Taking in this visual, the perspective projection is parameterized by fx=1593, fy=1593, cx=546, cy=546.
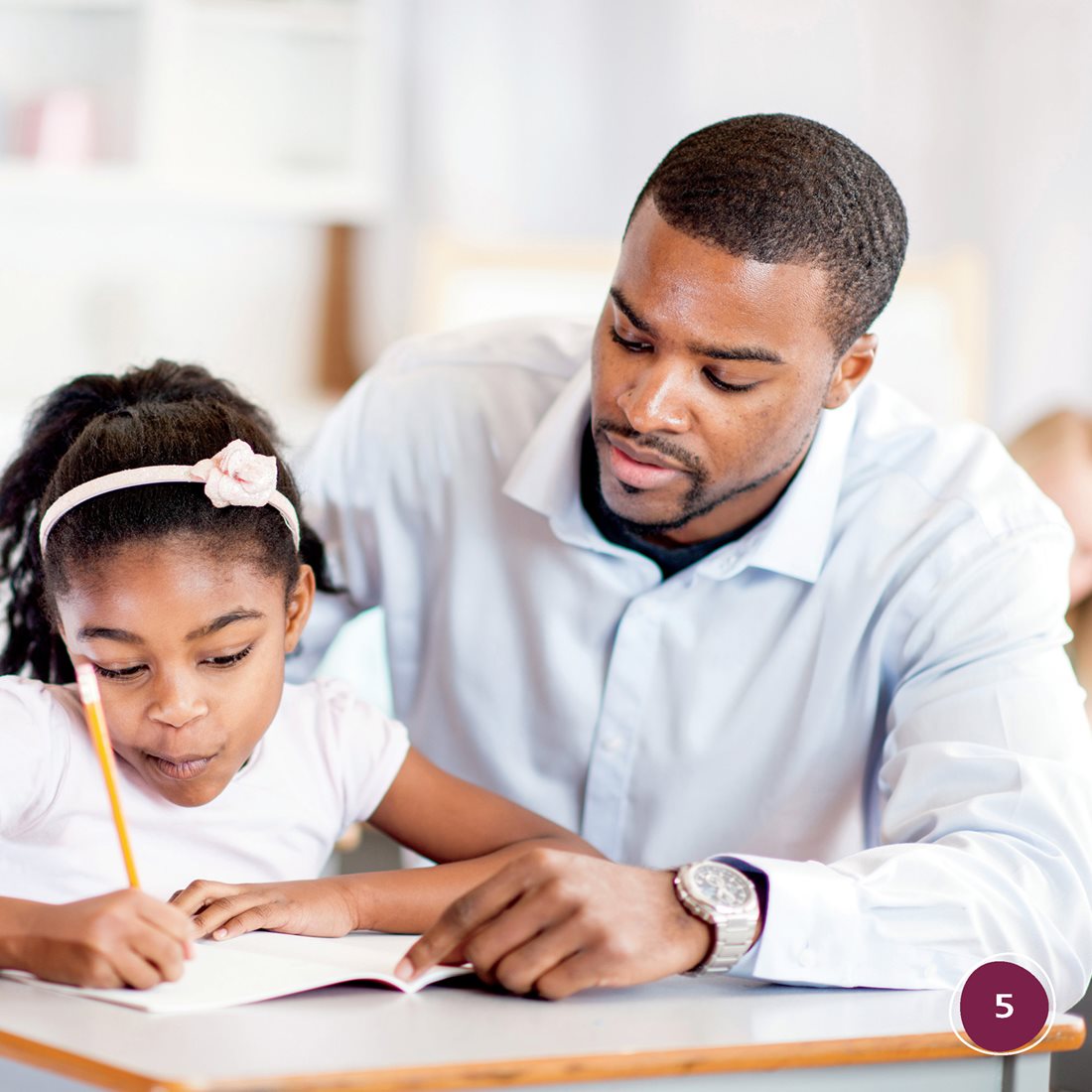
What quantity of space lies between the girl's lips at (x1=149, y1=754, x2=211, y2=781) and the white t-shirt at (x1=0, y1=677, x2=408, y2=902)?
0.06m

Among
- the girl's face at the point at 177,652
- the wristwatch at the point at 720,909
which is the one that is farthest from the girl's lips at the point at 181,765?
the wristwatch at the point at 720,909

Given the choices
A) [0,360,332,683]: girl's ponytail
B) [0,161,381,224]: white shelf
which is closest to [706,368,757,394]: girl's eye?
[0,360,332,683]: girl's ponytail

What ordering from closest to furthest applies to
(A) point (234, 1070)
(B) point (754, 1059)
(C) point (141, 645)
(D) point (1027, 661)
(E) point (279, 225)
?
(A) point (234, 1070) → (B) point (754, 1059) → (C) point (141, 645) → (D) point (1027, 661) → (E) point (279, 225)

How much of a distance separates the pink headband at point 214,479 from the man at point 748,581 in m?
0.33

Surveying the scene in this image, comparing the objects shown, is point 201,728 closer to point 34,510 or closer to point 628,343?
point 34,510

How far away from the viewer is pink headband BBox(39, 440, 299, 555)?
115cm

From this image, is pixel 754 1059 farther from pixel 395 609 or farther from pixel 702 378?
pixel 395 609

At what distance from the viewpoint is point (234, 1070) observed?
73 centimetres

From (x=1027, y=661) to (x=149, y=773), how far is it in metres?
0.70

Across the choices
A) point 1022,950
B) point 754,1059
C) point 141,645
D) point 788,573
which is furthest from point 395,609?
point 754,1059

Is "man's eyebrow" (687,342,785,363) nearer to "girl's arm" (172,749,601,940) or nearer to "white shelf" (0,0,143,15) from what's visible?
"girl's arm" (172,749,601,940)

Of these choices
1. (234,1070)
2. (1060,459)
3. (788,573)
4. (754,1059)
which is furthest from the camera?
(1060,459)

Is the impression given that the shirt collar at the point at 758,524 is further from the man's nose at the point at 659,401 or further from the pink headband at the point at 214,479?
the pink headband at the point at 214,479

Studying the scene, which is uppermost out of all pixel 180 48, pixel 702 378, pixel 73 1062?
pixel 180 48
